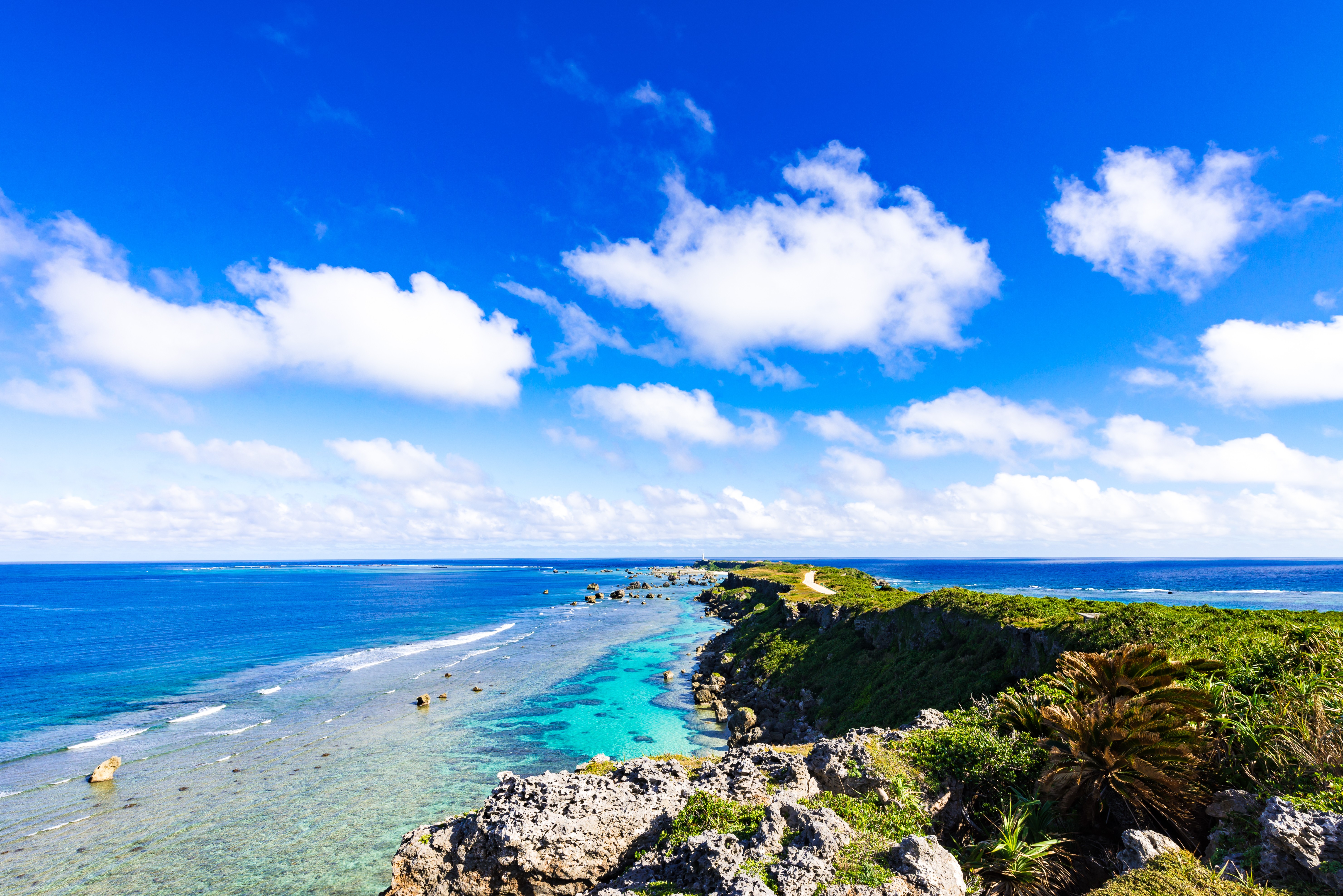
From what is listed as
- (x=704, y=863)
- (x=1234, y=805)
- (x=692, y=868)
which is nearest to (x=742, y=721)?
(x=692, y=868)

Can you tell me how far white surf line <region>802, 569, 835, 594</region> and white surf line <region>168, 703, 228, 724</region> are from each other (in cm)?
5872

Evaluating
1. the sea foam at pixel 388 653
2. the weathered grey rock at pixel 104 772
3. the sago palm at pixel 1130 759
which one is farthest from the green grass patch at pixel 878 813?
the sea foam at pixel 388 653

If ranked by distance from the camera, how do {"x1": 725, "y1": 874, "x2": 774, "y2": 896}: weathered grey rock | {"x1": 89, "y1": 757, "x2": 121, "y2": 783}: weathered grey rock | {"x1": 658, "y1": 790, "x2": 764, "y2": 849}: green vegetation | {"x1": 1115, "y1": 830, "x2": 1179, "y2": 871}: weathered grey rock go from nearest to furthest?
{"x1": 725, "y1": 874, "x2": 774, "y2": 896}: weathered grey rock → {"x1": 1115, "y1": 830, "x2": 1179, "y2": 871}: weathered grey rock → {"x1": 658, "y1": 790, "x2": 764, "y2": 849}: green vegetation → {"x1": 89, "y1": 757, "x2": 121, "y2": 783}: weathered grey rock

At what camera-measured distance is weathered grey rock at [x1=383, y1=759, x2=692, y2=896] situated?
12562 mm

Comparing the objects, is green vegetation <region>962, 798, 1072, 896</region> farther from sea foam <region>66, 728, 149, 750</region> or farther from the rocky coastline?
sea foam <region>66, 728, 149, 750</region>

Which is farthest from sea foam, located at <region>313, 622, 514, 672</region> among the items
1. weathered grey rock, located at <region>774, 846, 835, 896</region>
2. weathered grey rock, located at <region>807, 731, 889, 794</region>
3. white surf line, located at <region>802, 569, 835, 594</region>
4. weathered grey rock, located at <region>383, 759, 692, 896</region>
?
weathered grey rock, located at <region>774, 846, 835, 896</region>

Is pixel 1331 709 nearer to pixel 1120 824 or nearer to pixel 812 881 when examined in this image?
pixel 1120 824

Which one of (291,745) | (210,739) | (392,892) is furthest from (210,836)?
(392,892)

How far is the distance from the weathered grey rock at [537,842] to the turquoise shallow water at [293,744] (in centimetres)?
1381

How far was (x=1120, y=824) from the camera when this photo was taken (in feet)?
37.4

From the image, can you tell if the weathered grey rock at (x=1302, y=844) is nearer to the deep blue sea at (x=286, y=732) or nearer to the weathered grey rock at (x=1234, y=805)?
the weathered grey rock at (x=1234, y=805)

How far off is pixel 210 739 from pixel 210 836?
17098 mm

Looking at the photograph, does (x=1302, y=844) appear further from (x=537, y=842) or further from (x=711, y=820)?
(x=537, y=842)

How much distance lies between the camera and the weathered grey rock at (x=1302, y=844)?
8.09 metres
